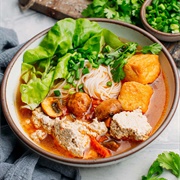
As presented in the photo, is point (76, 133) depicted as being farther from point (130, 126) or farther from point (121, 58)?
point (121, 58)

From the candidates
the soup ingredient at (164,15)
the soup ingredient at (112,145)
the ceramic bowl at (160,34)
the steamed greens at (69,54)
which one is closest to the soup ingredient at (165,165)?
the soup ingredient at (112,145)

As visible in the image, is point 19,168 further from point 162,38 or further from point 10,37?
point 162,38

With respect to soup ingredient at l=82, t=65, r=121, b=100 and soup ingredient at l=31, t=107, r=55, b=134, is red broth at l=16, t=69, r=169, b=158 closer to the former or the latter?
soup ingredient at l=31, t=107, r=55, b=134

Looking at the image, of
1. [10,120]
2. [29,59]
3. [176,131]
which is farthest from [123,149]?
[29,59]

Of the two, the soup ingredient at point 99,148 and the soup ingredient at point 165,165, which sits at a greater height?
the soup ingredient at point 99,148

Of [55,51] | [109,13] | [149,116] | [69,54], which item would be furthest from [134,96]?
[109,13]

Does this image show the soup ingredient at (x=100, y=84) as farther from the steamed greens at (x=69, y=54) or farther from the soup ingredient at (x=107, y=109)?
the soup ingredient at (x=107, y=109)

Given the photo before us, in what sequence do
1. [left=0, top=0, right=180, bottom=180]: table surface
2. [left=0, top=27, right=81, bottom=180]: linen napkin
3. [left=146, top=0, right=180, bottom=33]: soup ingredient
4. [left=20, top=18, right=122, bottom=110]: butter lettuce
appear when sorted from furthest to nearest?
[left=146, top=0, right=180, bottom=33]: soup ingredient
[left=20, top=18, right=122, bottom=110]: butter lettuce
[left=0, top=0, right=180, bottom=180]: table surface
[left=0, top=27, right=81, bottom=180]: linen napkin

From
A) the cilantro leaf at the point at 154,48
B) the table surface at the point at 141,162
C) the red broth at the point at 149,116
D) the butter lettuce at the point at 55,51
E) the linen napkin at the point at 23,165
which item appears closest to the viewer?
the linen napkin at the point at 23,165

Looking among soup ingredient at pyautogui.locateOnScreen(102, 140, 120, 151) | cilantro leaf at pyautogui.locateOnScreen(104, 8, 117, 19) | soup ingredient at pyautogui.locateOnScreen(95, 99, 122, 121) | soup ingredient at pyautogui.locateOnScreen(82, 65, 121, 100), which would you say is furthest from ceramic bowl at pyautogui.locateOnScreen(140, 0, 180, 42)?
soup ingredient at pyautogui.locateOnScreen(102, 140, 120, 151)
